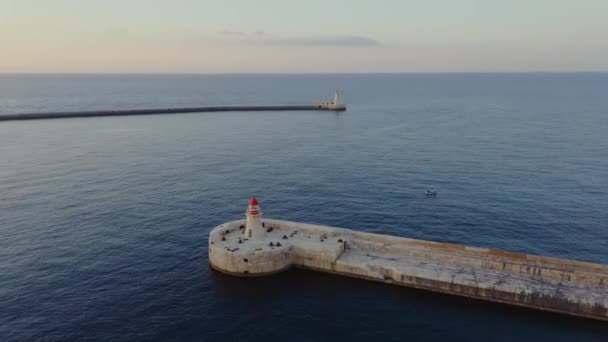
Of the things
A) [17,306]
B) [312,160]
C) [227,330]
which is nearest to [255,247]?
[227,330]

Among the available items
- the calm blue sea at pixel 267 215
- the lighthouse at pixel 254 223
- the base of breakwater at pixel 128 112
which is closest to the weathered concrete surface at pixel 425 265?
the lighthouse at pixel 254 223

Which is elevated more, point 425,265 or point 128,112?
point 128,112

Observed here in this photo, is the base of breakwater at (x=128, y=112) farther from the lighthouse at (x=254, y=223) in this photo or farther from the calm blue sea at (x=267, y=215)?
the lighthouse at (x=254, y=223)

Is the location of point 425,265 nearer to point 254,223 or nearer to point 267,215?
point 254,223

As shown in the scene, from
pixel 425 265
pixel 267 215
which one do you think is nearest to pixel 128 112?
pixel 267 215

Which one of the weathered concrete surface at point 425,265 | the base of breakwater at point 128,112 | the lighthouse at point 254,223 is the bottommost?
the weathered concrete surface at point 425,265

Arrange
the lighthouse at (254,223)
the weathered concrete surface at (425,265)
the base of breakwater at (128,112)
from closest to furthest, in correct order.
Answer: the weathered concrete surface at (425,265)
the lighthouse at (254,223)
the base of breakwater at (128,112)

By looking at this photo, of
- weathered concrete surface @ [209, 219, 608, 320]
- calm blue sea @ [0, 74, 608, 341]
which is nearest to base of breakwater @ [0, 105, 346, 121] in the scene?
calm blue sea @ [0, 74, 608, 341]
